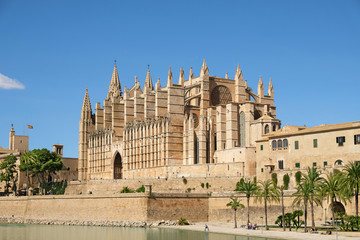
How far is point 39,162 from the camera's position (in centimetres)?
8181

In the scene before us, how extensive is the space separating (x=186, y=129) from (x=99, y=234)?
2281 cm

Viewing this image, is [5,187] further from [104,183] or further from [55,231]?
[55,231]

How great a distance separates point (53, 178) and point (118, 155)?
42.1ft

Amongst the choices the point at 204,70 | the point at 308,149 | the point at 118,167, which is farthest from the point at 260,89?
the point at 118,167

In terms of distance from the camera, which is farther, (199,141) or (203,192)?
(199,141)

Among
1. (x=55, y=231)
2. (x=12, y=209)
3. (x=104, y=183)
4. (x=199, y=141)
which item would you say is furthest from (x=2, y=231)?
(x=199, y=141)

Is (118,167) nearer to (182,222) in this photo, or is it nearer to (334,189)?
(182,222)

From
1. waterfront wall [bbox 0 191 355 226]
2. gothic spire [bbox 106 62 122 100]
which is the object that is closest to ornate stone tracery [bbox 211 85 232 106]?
waterfront wall [bbox 0 191 355 226]

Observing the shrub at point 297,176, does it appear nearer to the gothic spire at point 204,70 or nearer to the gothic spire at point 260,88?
the gothic spire at point 260,88

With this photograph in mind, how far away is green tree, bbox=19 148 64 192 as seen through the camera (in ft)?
267

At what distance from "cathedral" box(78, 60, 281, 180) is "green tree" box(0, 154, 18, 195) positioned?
37.9 feet

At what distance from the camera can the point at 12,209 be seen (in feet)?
240

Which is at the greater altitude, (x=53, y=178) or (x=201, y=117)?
(x=201, y=117)

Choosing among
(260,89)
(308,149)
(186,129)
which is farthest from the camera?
(260,89)
